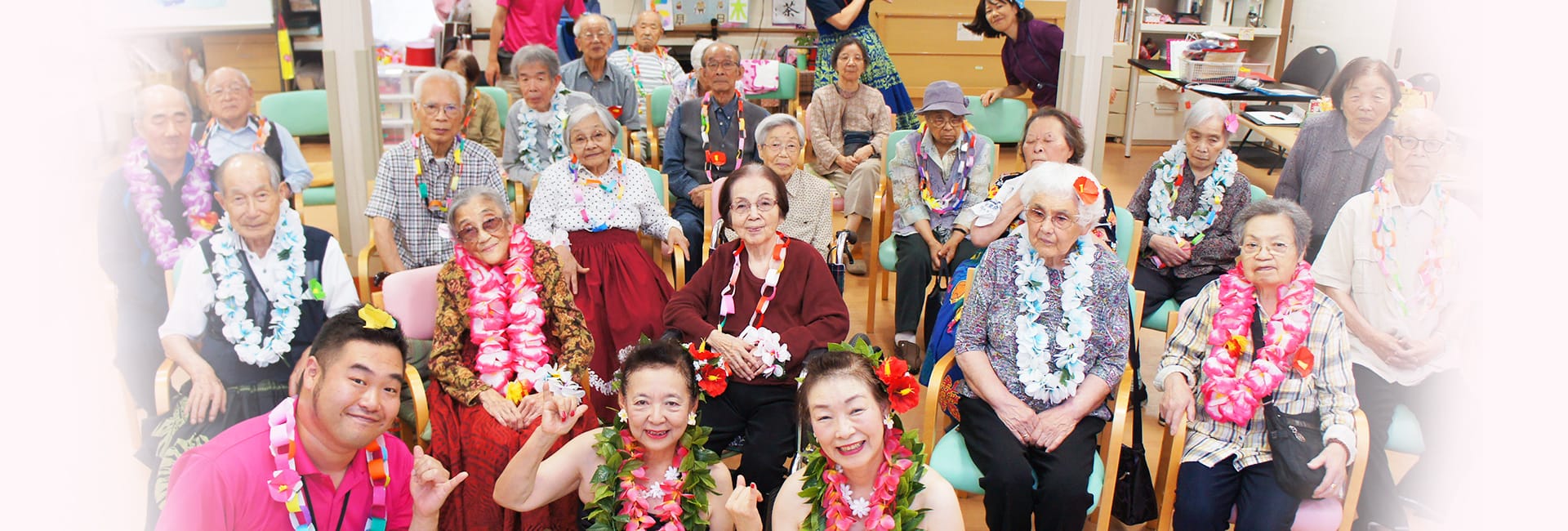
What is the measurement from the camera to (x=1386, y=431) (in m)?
2.63

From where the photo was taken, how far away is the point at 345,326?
6.66 ft

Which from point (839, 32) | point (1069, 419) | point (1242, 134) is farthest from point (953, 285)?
point (1242, 134)

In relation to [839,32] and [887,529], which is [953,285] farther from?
[839,32]

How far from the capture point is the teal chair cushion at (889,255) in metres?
3.95

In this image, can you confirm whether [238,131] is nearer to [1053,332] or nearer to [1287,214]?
[1053,332]

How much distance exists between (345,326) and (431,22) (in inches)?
251

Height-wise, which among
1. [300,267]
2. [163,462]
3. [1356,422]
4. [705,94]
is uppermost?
[705,94]

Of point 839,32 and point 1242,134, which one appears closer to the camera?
point 839,32

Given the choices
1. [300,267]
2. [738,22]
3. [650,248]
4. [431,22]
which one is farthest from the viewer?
[738,22]

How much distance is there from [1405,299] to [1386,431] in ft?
1.27

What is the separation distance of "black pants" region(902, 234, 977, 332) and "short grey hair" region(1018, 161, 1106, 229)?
110 centimetres

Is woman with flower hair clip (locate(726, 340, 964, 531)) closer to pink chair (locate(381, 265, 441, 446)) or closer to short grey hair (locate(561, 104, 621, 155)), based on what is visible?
pink chair (locate(381, 265, 441, 446))

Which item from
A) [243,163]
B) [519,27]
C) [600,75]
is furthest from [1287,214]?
[519,27]

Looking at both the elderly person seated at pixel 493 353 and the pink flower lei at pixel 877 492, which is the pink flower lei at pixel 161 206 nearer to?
the elderly person seated at pixel 493 353
